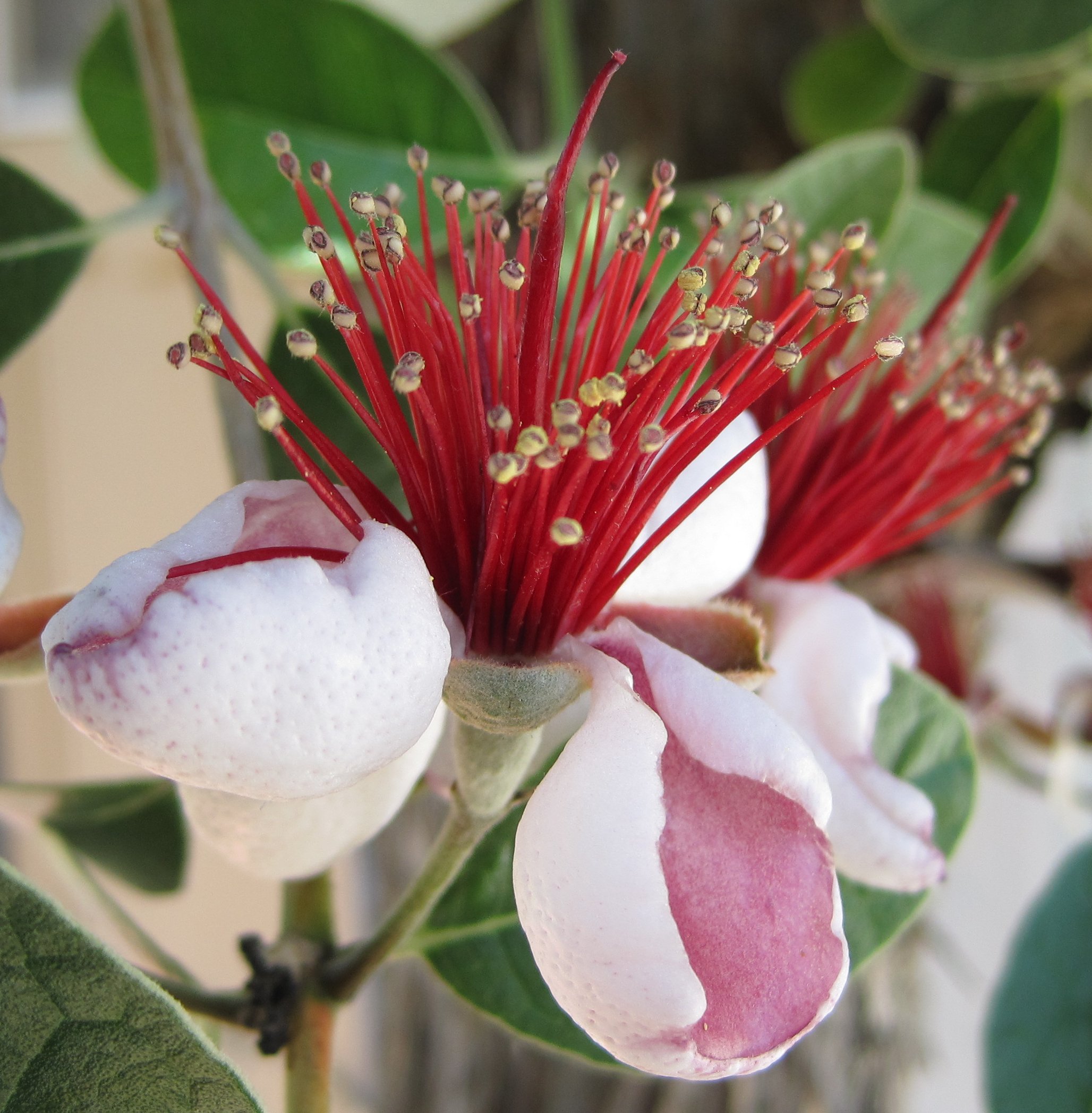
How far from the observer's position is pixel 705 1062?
0.28 m

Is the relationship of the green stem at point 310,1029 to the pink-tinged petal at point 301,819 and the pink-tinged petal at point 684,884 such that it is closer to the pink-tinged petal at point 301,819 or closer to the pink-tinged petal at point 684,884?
the pink-tinged petal at point 301,819

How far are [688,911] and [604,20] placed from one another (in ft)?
3.51

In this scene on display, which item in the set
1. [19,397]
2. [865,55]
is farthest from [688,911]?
[19,397]

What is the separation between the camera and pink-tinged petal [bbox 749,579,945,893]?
0.38 m

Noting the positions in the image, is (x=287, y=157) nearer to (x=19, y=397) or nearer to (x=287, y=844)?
(x=287, y=844)

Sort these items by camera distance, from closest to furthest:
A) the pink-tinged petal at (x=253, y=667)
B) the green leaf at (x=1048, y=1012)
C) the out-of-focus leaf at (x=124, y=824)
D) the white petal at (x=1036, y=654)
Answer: the pink-tinged petal at (x=253, y=667) → the out-of-focus leaf at (x=124, y=824) → the green leaf at (x=1048, y=1012) → the white petal at (x=1036, y=654)

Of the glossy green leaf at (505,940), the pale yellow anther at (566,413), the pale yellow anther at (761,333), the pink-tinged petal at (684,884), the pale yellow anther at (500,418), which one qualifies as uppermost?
the pale yellow anther at (761,333)

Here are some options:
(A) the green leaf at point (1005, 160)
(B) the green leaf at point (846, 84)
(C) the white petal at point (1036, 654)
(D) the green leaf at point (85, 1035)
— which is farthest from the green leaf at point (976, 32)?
(C) the white petal at point (1036, 654)

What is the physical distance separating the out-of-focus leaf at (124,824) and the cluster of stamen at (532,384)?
1.14ft

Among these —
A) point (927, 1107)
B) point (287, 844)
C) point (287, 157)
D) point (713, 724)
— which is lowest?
point (927, 1107)

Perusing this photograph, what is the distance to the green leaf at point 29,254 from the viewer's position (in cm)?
53

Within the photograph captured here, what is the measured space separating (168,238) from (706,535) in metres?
0.21

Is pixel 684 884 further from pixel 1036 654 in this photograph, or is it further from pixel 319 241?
pixel 1036 654

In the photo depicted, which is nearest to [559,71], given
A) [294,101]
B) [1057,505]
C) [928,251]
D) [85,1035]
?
[294,101]
